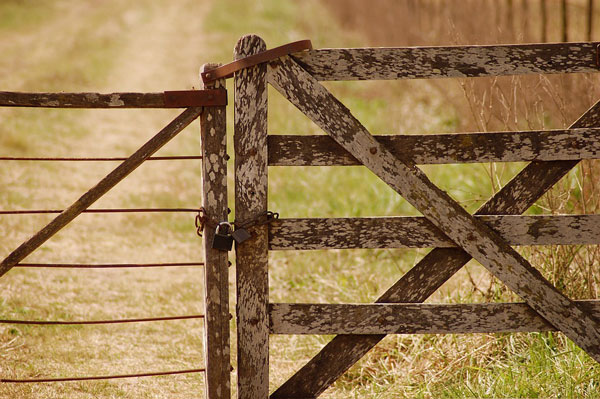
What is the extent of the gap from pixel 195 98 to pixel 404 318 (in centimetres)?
145

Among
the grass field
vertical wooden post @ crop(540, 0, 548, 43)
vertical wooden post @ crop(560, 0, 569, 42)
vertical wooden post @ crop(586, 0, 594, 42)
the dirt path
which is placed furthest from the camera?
vertical wooden post @ crop(540, 0, 548, 43)

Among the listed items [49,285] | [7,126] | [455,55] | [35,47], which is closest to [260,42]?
[455,55]

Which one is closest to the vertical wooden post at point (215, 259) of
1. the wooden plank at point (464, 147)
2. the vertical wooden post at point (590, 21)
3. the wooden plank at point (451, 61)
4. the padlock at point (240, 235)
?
the padlock at point (240, 235)

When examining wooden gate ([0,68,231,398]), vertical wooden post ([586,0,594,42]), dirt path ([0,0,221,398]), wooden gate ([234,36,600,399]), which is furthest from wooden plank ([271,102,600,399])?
vertical wooden post ([586,0,594,42])

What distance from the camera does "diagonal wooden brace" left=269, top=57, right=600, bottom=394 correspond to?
→ 3.04 metres

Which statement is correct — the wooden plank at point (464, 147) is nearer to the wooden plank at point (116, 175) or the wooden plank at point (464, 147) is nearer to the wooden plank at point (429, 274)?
the wooden plank at point (429, 274)

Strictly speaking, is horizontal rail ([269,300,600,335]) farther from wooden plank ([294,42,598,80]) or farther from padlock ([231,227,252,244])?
wooden plank ([294,42,598,80])

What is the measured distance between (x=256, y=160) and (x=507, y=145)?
1.18 metres

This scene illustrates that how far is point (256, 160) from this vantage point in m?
3.08

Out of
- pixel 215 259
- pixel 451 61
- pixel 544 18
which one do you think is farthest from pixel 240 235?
pixel 544 18

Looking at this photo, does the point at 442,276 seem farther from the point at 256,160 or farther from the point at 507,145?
the point at 256,160

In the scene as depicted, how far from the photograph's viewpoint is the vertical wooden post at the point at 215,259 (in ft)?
10.2

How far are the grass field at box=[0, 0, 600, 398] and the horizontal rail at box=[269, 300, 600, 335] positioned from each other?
59 cm

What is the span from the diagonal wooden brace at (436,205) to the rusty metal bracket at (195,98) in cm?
27
